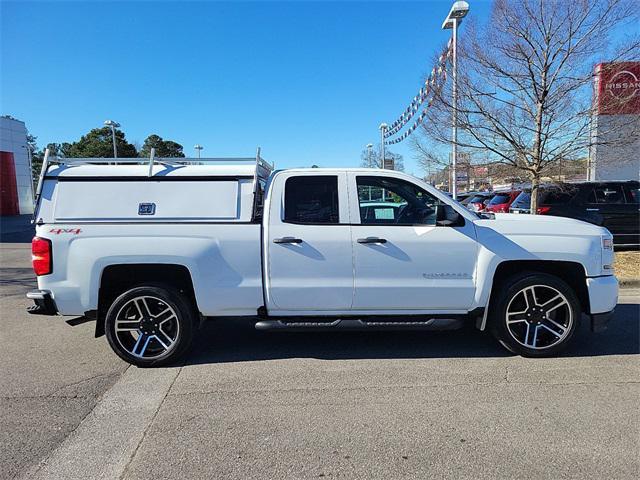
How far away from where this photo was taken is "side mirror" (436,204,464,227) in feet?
13.3

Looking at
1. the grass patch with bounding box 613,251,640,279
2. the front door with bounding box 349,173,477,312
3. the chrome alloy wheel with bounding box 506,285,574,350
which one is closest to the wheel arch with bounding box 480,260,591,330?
the chrome alloy wheel with bounding box 506,285,574,350

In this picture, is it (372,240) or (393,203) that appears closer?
(372,240)

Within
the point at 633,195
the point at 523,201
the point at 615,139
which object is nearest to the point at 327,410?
the point at 615,139

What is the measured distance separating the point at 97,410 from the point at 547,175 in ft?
29.6

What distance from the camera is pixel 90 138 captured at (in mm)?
41438

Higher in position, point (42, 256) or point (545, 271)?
point (42, 256)

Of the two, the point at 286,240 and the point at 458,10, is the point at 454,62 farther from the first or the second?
the point at 286,240

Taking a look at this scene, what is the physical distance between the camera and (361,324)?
4.15 meters

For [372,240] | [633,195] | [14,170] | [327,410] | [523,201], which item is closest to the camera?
[327,410]

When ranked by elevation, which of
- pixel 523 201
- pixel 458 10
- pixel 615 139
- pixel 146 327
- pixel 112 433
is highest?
pixel 458 10

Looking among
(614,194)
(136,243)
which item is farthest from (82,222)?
(614,194)

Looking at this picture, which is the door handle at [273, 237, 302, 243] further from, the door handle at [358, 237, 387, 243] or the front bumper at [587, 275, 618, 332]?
the front bumper at [587, 275, 618, 332]

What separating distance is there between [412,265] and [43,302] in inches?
139

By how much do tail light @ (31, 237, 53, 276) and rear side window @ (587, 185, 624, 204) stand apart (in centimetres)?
1028
